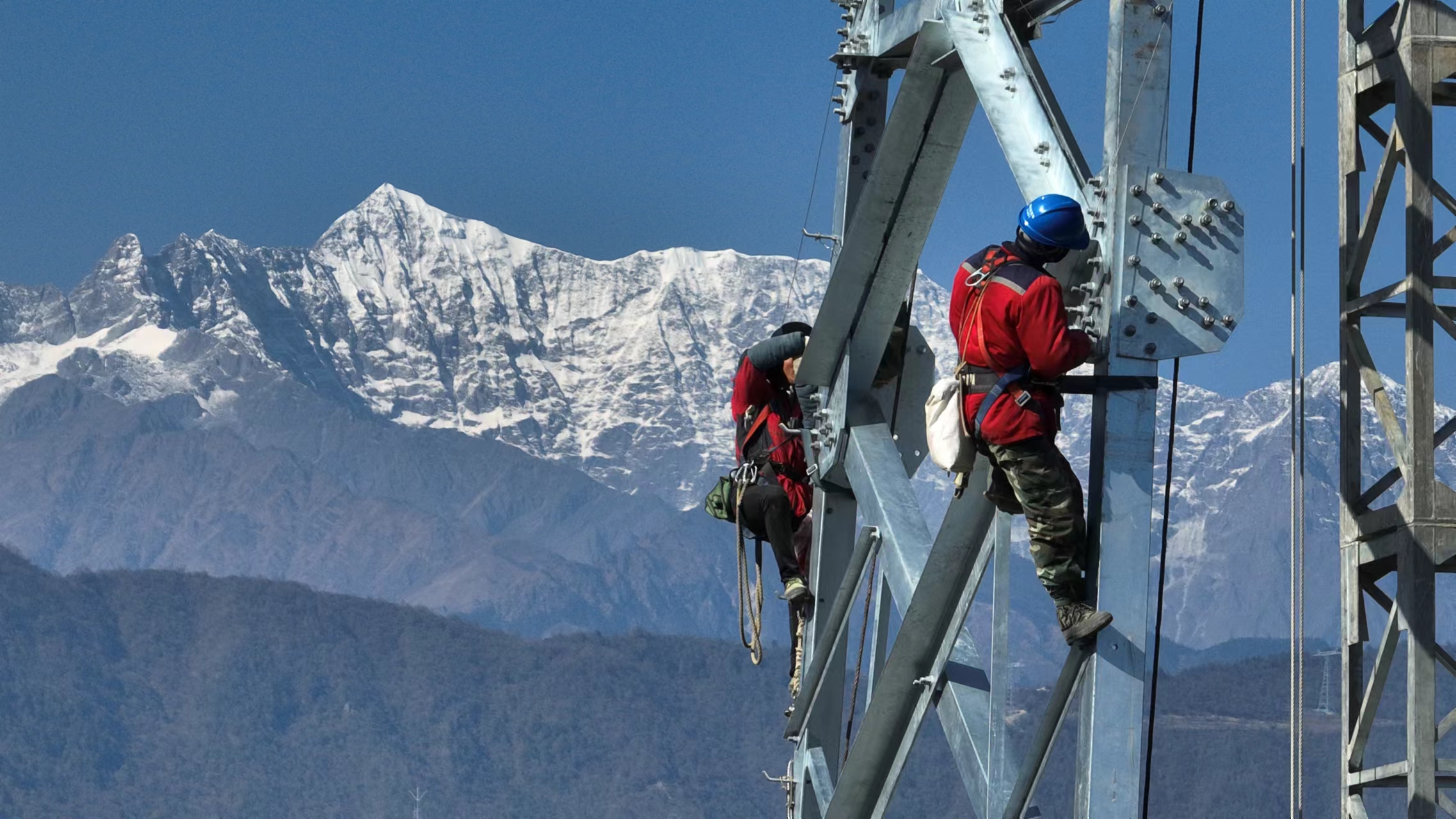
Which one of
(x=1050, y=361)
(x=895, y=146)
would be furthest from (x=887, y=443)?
(x=1050, y=361)

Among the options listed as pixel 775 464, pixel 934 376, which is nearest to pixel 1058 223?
pixel 934 376

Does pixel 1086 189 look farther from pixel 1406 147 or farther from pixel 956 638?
pixel 1406 147

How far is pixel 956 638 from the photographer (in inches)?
288

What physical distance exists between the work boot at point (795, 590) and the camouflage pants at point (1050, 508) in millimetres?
4291

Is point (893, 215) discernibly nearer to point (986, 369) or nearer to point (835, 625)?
point (835, 625)

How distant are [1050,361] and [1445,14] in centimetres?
827

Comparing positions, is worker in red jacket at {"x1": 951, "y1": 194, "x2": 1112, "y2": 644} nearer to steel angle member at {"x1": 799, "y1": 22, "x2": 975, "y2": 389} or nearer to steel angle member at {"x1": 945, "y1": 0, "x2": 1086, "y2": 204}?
steel angle member at {"x1": 945, "y1": 0, "x2": 1086, "y2": 204}

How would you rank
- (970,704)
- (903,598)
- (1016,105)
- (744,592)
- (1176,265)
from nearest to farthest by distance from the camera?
(1176,265)
(1016,105)
(970,704)
(903,598)
(744,592)

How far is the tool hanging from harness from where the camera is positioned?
Answer: 6402 millimetres

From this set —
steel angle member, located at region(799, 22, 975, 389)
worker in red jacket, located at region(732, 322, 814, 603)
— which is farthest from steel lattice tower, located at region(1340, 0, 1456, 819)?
steel angle member, located at region(799, 22, 975, 389)

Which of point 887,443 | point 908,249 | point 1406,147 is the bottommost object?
point 887,443

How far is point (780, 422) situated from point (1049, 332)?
530 centimetres

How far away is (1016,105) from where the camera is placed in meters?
6.74

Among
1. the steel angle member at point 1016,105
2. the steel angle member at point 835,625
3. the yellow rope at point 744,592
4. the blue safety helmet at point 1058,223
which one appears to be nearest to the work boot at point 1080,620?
the blue safety helmet at point 1058,223
